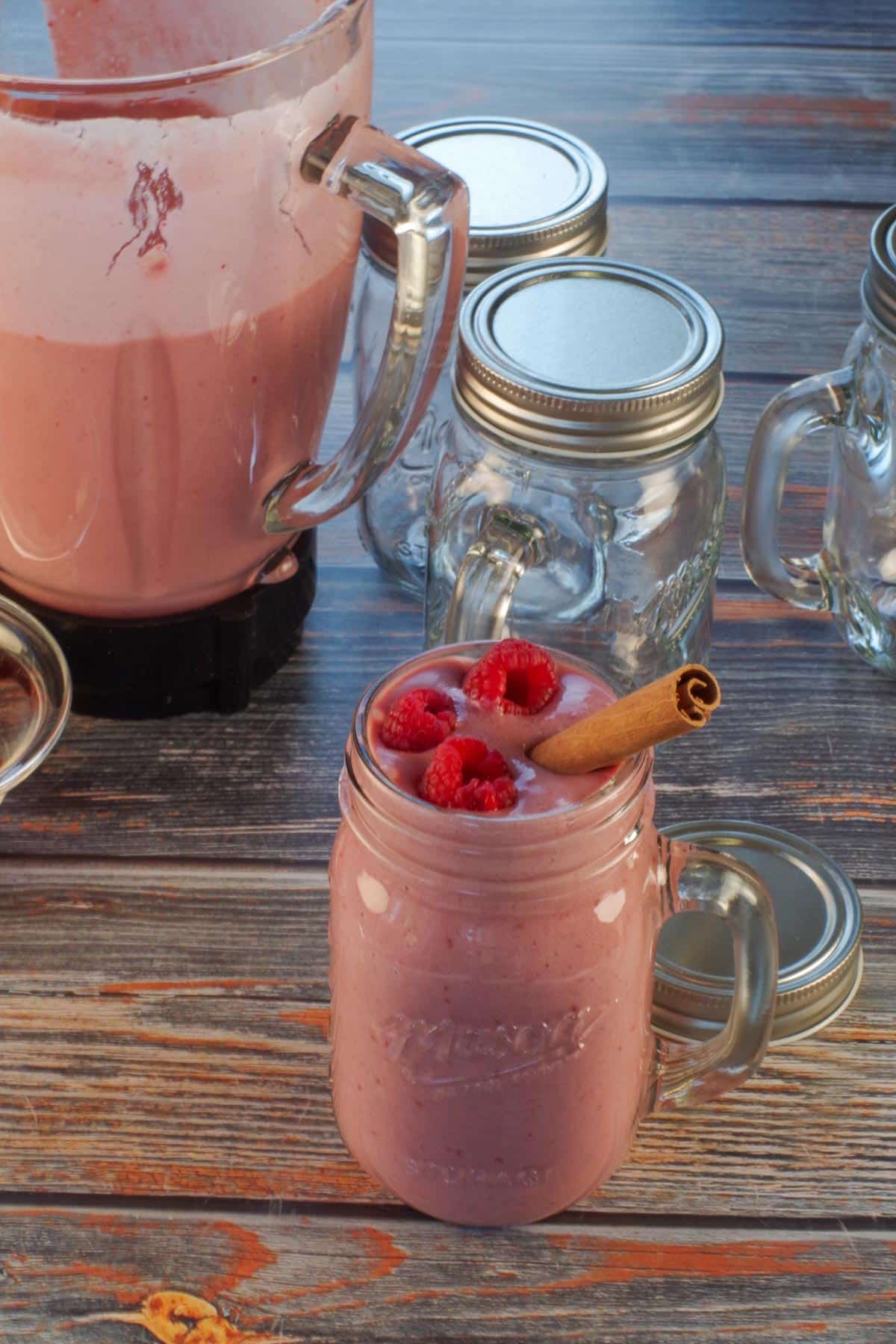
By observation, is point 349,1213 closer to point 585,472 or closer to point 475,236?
point 585,472

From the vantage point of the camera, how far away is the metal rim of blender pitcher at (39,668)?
68 cm

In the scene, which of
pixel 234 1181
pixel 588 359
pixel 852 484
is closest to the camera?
pixel 234 1181

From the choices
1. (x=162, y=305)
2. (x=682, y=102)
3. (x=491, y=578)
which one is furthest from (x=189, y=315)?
(x=682, y=102)

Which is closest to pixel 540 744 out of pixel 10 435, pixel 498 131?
pixel 10 435

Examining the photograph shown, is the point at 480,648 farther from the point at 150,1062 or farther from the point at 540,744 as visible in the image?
the point at 150,1062

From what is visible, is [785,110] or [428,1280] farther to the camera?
[785,110]

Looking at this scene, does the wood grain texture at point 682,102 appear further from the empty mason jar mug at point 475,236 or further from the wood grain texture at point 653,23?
the empty mason jar mug at point 475,236

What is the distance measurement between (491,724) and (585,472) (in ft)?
0.58

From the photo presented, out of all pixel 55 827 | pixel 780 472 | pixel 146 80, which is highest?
pixel 146 80

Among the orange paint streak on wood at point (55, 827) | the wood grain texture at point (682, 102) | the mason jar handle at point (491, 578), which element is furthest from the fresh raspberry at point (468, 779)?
the wood grain texture at point (682, 102)

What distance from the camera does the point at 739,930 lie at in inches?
20.8

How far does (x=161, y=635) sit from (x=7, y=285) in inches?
6.8

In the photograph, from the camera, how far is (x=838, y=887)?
2.12 feet

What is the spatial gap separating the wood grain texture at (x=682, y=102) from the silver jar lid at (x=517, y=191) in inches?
9.9
